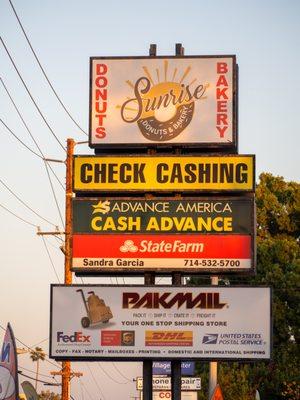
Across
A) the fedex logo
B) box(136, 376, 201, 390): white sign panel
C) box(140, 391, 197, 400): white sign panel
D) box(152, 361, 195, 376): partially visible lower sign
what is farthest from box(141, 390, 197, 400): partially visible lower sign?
the fedex logo

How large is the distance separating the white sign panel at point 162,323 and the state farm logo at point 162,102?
3611 mm

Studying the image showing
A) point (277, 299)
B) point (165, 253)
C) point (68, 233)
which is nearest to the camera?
point (165, 253)

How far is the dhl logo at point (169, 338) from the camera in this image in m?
24.6

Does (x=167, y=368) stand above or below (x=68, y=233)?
below

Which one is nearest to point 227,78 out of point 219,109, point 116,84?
point 219,109

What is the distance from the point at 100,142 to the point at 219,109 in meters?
2.74

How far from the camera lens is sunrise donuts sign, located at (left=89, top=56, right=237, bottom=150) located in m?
25.5

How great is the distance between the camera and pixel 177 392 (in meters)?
25.1

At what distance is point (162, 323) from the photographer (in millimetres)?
24703

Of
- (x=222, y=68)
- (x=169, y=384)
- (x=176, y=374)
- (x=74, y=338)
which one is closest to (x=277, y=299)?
(x=169, y=384)

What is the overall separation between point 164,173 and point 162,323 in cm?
326

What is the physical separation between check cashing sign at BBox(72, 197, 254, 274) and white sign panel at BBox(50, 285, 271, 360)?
0.58m

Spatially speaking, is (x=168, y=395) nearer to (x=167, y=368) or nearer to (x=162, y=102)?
(x=167, y=368)

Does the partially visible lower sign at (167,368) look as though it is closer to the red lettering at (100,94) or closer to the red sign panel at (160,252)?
the red sign panel at (160,252)
